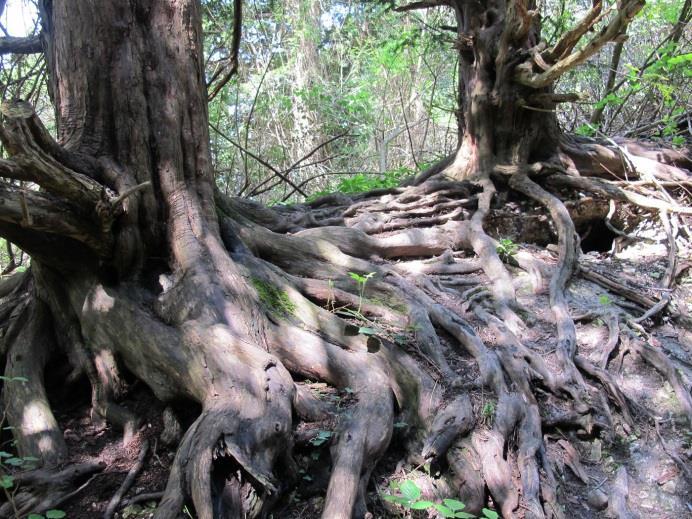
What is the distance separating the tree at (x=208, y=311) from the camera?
8.25 ft

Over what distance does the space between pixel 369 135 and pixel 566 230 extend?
973 centimetres

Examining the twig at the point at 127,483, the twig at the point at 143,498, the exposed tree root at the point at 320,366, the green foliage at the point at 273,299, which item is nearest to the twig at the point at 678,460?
the exposed tree root at the point at 320,366

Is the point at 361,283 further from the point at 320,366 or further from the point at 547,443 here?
the point at 547,443

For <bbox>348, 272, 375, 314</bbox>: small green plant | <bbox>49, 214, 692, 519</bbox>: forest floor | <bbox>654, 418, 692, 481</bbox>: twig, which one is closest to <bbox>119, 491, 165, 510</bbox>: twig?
<bbox>49, 214, 692, 519</bbox>: forest floor

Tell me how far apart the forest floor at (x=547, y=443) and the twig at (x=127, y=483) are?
0.09 ft

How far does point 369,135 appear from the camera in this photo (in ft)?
46.7

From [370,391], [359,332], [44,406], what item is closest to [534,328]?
[359,332]

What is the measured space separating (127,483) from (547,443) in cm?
230

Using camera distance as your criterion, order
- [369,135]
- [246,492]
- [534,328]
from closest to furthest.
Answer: [246,492]
[534,328]
[369,135]

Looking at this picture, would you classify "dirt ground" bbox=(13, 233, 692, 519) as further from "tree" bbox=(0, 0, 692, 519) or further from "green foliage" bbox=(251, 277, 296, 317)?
"green foliage" bbox=(251, 277, 296, 317)

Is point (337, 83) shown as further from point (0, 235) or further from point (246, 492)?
point (246, 492)

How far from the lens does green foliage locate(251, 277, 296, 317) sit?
3.39 meters

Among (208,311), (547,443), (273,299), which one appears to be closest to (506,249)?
(547,443)

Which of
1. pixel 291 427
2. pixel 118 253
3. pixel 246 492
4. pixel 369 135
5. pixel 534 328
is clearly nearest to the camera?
pixel 246 492
